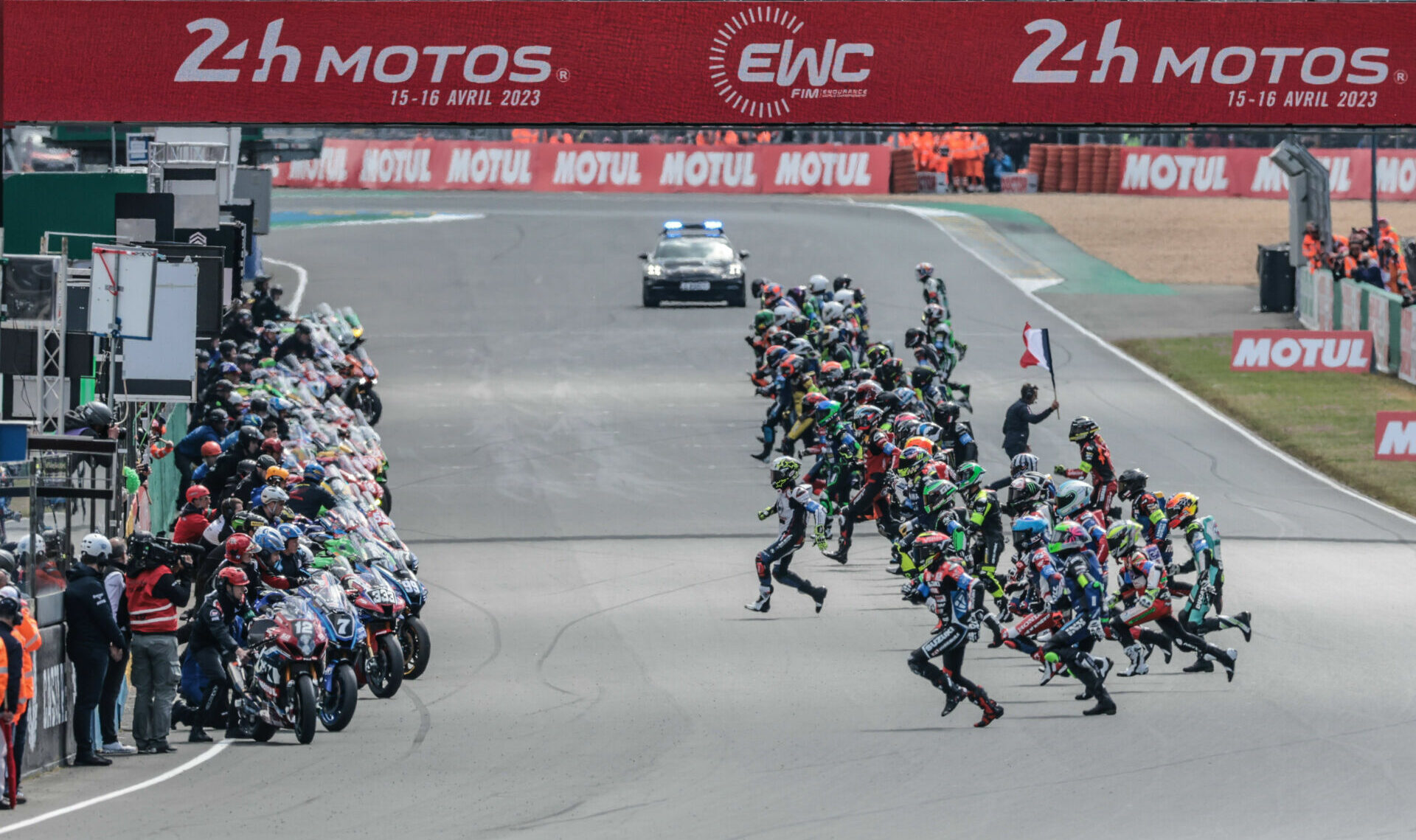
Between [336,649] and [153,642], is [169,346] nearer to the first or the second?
[153,642]

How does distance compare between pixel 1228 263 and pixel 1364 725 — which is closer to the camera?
pixel 1364 725

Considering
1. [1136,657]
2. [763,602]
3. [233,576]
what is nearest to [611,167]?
[763,602]

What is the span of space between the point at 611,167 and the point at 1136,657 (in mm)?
50202

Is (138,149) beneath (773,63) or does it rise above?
above

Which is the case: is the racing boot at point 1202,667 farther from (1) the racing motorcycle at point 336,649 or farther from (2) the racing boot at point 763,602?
(1) the racing motorcycle at point 336,649

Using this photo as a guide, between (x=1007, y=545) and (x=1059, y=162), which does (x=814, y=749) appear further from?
(x=1059, y=162)

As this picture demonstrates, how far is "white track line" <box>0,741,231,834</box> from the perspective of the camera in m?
12.8

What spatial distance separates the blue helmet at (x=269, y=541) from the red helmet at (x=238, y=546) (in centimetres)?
8

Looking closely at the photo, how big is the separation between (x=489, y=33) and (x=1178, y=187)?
49453 mm

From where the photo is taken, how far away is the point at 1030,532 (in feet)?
56.5

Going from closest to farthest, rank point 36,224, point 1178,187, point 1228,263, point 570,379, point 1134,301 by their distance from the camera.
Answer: point 36,224 → point 570,379 → point 1134,301 → point 1228,263 → point 1178,187

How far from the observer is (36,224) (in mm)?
27828

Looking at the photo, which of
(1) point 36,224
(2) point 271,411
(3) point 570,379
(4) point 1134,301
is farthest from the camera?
(4) point 1134,301

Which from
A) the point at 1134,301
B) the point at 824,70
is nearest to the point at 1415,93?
the point at 824,70
